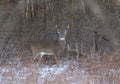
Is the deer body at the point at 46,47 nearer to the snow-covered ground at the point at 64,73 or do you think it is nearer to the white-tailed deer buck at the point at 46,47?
the white-tailed deer buck at the point at 46,47

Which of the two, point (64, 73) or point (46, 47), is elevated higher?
point (46, 47)

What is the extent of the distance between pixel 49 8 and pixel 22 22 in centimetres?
85

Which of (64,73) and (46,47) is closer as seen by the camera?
(64,73)

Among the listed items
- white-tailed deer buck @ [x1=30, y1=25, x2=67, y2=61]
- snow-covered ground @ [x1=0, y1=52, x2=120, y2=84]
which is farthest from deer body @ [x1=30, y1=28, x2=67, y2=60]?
snow-covered ground @ [x1=0, y1=52, x2=120, y2=84]

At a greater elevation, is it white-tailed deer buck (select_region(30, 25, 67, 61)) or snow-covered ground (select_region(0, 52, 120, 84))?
white-tailed deer buck (select_region(30, 25, 67, 61))

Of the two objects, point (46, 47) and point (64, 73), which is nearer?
point (64, 73)

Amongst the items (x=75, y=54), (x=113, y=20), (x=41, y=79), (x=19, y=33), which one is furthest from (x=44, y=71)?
(x=113, y=20)

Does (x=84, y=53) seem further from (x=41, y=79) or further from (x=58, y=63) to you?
(x=41, y=79)

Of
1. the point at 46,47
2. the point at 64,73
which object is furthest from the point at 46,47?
the point at 64,73

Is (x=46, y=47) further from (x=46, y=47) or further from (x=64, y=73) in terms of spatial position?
(x=64, y=73)

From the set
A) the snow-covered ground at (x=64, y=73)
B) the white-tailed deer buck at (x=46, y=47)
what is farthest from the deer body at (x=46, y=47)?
the snow-covered ground at (x=64, y=73)

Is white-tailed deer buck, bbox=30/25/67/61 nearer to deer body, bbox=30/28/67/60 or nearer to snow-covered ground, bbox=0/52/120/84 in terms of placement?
deer body, bbox=30/28/67/60

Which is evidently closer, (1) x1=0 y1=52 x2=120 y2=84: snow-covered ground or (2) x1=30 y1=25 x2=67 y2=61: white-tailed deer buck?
(1) x1=0 y1=52 x2=120 y2=84: snow-covered ground

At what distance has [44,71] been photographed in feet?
25.5
